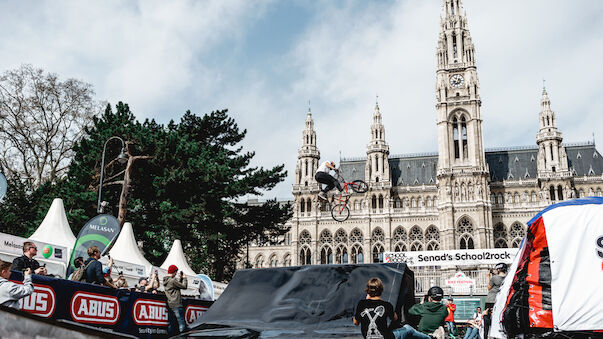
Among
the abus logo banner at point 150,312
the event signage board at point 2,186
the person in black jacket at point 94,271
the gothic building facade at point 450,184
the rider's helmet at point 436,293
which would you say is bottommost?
the abus logo banner at point 150,312

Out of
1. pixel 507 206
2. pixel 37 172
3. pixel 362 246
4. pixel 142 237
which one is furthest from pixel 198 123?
pixel 507 206

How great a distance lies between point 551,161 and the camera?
59562 millimetres

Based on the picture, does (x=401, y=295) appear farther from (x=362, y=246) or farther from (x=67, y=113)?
(x=362, y=246)

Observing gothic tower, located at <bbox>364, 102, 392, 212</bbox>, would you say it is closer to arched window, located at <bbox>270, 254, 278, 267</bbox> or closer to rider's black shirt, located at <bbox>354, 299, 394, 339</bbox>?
arched window, located at <bbox>270, 254, 278, 267</bbox>

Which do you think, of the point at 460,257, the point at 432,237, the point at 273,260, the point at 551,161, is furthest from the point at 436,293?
the point at 273,260

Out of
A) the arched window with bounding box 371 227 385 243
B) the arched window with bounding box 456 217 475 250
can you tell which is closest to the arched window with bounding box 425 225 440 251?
the arched window with bounding box 456 217 475 250

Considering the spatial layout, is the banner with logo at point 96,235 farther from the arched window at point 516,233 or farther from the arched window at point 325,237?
the arched window at point 516,233

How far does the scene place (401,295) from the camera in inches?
168

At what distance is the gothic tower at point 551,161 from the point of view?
5812 cm

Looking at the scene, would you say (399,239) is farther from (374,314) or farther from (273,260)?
(374,314)

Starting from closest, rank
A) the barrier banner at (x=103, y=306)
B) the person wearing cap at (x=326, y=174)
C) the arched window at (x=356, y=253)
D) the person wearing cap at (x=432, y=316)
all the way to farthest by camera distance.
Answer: the person wearing cap at (x=432, y=316) → the barrier banner at (x=103, y=306) → the person wearing cap at (x=326, y=174) → the arched window at (x=356, y=253)

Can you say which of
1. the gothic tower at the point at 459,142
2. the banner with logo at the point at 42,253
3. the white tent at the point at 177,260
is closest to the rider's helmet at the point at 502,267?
the banner with logo at the point at 42,253

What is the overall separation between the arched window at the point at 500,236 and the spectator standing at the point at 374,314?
58.5m

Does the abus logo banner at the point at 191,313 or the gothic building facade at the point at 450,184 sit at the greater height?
the gothic building facade at the point at 450,184
